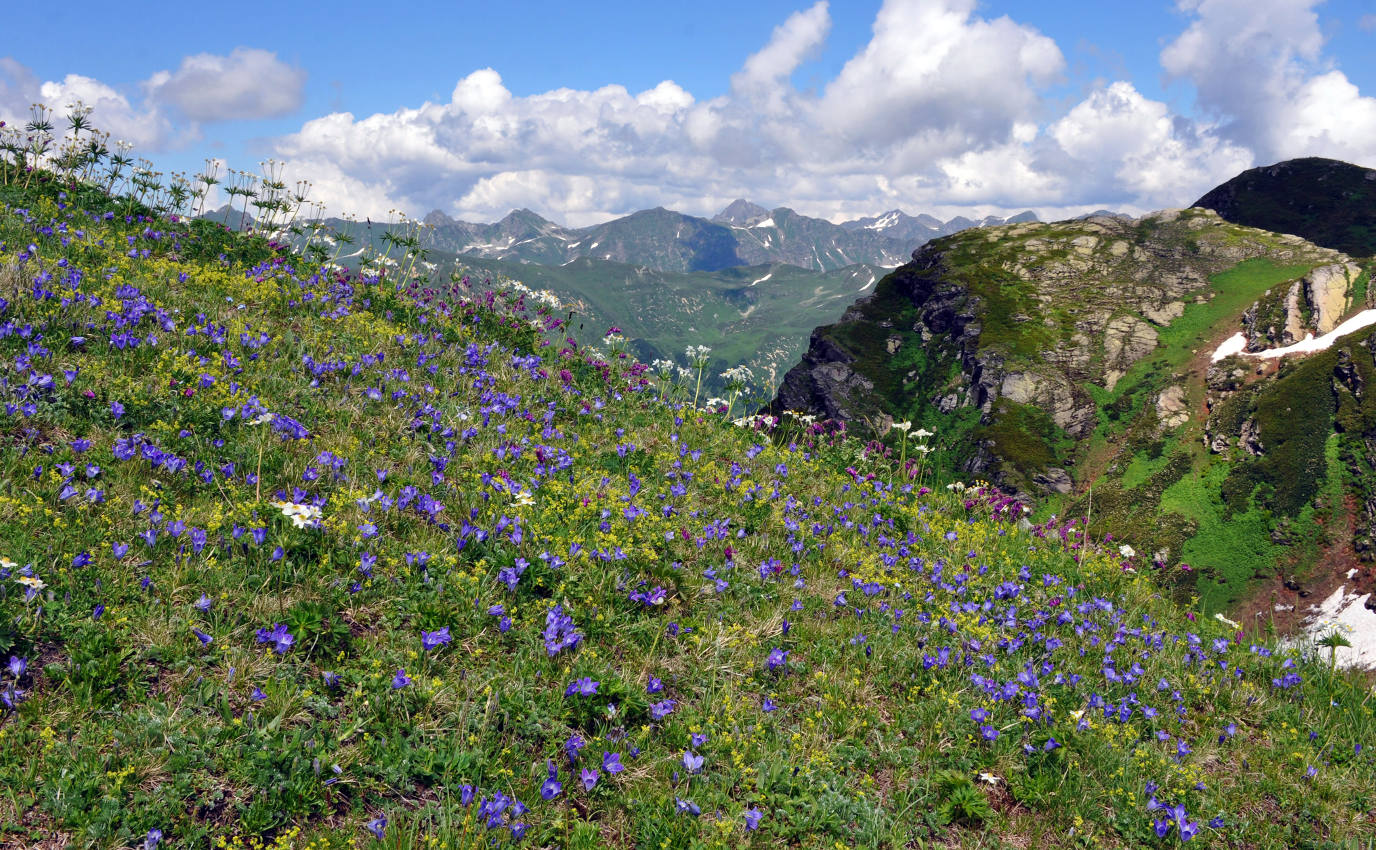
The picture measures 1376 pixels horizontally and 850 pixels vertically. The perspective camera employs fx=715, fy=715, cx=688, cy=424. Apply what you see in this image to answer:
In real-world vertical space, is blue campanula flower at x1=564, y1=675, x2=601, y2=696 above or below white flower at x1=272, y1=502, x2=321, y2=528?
below

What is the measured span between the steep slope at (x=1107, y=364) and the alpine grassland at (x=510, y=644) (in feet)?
290

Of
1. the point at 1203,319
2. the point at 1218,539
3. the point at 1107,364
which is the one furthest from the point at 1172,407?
the point at 1218,539

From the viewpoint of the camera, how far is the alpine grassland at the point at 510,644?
4.04 meters

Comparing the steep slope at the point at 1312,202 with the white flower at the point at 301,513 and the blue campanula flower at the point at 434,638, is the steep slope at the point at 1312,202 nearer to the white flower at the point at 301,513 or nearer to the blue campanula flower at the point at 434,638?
the blue campanula flower at the point at 434,638

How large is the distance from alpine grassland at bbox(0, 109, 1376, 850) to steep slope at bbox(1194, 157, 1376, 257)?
686 feet

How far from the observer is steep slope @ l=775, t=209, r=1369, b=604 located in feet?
288

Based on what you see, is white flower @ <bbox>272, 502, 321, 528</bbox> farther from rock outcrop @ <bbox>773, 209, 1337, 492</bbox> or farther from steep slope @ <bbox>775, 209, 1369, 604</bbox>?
rock outcrop @ <bbox>773, 209, 1337, 492</bbox>

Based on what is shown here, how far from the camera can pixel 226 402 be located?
7.14 metres

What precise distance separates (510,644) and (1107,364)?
131m

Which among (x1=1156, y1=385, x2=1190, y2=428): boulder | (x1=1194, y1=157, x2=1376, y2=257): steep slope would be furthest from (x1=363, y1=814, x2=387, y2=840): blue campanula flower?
(x1=1194, y1=157, x2=1376, y2=257): steep slope

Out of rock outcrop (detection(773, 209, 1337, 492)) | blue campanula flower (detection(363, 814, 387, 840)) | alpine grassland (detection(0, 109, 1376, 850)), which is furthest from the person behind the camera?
Result: rock outcrop (detection(773, 209, 1337, 492))

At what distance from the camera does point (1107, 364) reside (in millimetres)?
115688

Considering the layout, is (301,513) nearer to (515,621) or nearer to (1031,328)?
(515,621)

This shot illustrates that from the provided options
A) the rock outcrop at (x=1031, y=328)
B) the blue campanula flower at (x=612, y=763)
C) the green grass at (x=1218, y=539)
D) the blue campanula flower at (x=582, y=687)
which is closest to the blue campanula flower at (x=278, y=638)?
the blue campanula flower at (x=582, y=687)
